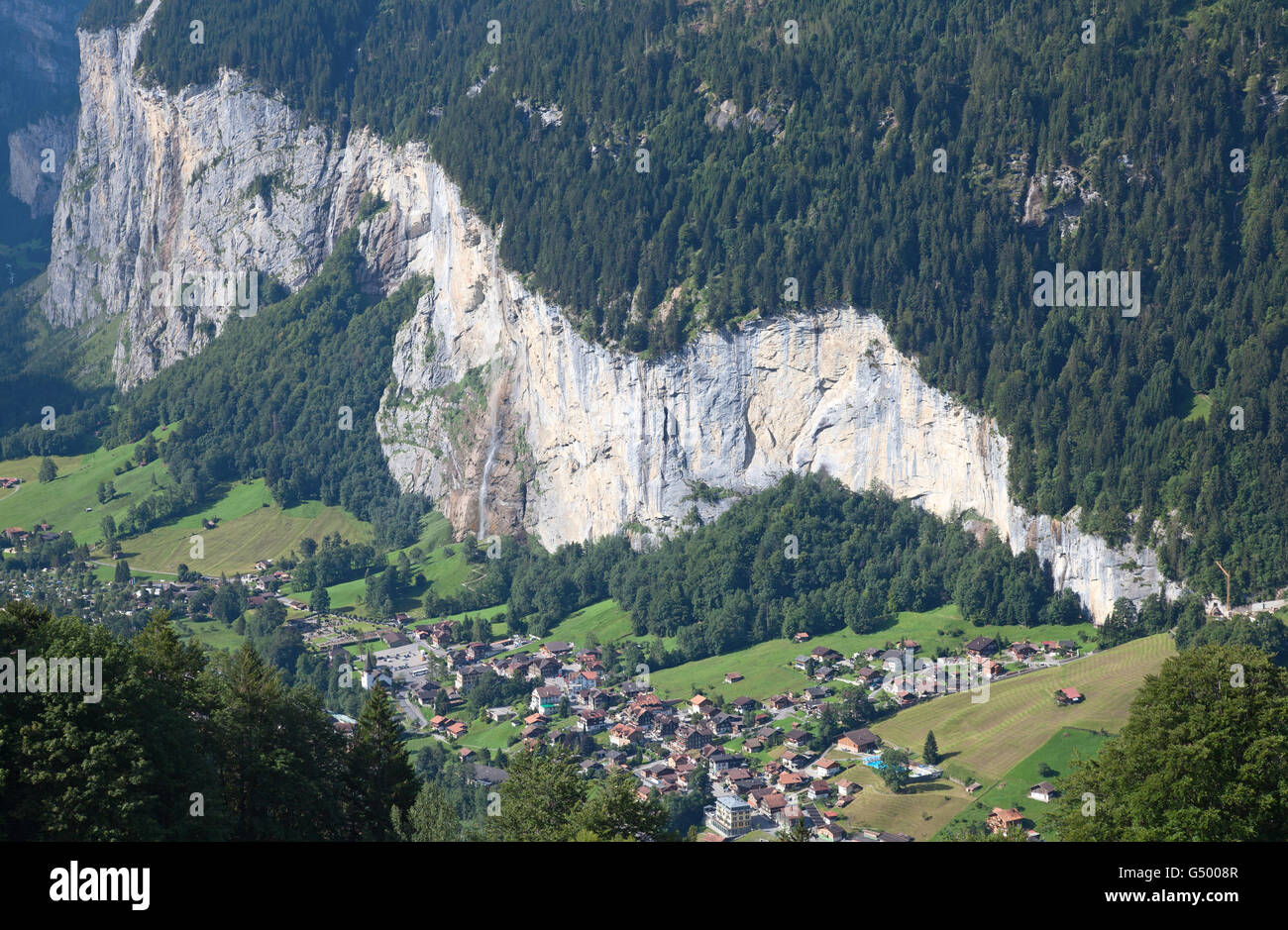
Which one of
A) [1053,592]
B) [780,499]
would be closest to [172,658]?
[1053,592]

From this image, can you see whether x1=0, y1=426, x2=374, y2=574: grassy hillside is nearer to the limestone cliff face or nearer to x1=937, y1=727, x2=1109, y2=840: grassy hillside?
the limestone cliff face

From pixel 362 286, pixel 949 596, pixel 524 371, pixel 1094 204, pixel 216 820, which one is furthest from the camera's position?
pixel 362 286

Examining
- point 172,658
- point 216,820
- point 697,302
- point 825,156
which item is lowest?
point 216,820

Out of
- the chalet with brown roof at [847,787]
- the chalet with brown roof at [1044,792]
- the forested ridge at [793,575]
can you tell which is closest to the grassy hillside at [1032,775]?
the chalet with brown roof at [1044,792]

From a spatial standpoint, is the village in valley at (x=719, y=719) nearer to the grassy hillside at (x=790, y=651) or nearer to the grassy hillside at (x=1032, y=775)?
the grassy hillside at (x=790, y=651)

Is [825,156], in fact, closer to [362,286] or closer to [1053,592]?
[1053,592]

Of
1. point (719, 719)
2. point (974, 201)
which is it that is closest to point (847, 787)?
point (719, 719)
